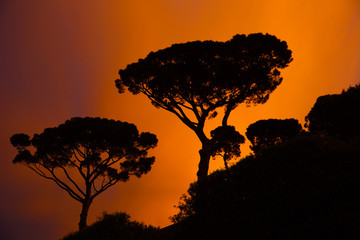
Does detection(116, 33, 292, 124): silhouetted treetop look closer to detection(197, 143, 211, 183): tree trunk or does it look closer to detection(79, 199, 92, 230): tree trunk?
detection(197, 143, 211, 183): tree trunk

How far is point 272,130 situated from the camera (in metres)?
42.4

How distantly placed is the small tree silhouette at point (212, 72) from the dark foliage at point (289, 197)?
12630mm

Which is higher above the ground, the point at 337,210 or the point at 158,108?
the point at 158,108

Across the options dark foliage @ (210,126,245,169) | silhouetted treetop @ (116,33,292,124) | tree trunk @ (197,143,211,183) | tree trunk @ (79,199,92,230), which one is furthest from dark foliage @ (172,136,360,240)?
dark foliage @ (210,126,245,169)

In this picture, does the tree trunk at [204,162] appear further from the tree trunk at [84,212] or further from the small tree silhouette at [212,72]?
the tree trunk at [84,212]

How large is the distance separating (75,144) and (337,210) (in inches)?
1177

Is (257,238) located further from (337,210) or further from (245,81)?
(245,81)

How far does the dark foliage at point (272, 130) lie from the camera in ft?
138

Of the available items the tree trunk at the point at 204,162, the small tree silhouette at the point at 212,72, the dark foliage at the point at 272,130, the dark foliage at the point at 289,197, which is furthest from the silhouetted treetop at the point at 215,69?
the dark foliage at the point at 272,130

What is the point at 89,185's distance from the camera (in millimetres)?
33031

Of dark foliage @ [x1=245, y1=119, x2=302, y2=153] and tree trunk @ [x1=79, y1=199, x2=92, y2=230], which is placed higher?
dark foliage @ [x1=245, y1=119, x2=302, y2=153]

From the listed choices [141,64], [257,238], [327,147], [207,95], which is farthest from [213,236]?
[141,64]

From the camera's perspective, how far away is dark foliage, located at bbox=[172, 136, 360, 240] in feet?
24.8

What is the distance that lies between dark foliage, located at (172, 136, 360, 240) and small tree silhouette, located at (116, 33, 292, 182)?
12630mm
